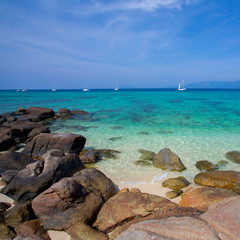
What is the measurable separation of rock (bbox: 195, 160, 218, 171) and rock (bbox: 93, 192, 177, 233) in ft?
13.8

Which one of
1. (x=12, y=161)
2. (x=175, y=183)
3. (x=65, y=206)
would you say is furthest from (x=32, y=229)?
(x=175, y=183)

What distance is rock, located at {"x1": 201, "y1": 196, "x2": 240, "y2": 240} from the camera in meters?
2.67

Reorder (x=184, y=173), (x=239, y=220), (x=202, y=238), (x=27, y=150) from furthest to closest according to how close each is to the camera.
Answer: (x=27, y=150) < (x=184, y=173) < (x=239, y=220) < (x=202, y=238)

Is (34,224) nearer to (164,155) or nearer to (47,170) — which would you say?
(47,170)

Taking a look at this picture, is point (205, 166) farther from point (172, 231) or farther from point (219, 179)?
point (172, 231)

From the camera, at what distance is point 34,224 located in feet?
14.5

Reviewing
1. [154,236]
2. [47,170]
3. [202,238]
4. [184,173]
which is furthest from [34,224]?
[184,173]

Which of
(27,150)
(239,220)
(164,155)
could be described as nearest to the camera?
(239,220)

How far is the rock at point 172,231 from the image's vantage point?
265cm

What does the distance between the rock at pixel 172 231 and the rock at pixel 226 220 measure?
0.13 metres

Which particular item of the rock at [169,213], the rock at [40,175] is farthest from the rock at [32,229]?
the rock at [169,213]

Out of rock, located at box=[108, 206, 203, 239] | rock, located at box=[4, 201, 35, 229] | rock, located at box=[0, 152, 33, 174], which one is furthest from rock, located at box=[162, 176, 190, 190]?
rock, located at box=[0, 152, 33, 174]

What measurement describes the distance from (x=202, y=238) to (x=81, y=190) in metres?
3.16

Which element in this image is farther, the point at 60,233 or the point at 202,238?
the point at 60,233
